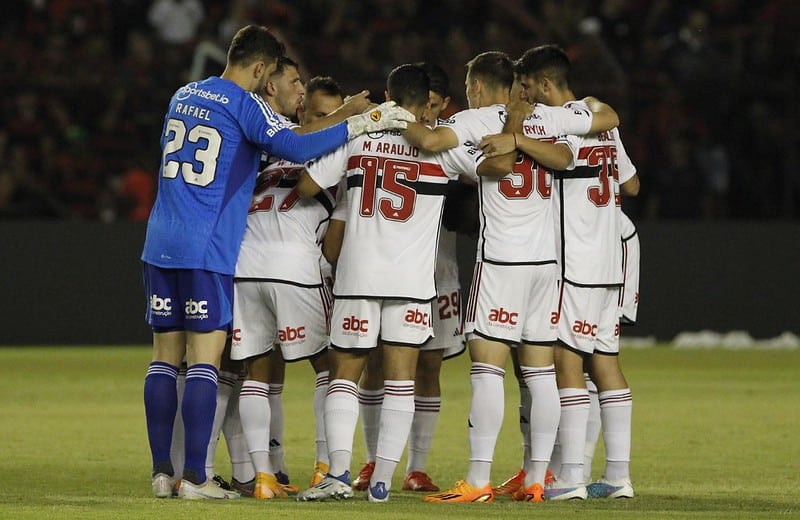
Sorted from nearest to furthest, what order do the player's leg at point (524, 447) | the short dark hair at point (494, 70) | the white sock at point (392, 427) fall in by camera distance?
the white sock at point (392, 427) → the short dark hair at point (494, 70) → the player's leg at point (524, 447)

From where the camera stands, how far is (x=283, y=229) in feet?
26.3

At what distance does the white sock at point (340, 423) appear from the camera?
7594 millimetres

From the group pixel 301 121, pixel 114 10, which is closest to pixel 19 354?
pixel 114 10

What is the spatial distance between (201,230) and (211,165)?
35cm

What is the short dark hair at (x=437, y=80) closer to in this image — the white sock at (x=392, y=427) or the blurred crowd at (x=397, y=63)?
the white sock at (x=392, y=427)

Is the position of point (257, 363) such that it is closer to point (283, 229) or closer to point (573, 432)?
point (283, 229)

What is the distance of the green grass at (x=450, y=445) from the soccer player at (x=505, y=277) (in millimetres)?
424

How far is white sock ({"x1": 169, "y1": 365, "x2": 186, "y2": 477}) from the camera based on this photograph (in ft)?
27.1

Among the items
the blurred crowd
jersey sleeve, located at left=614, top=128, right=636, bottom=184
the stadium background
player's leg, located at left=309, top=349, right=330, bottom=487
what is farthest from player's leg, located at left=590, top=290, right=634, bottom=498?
the blurred crowd

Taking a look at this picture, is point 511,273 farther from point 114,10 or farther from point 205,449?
point 114,10

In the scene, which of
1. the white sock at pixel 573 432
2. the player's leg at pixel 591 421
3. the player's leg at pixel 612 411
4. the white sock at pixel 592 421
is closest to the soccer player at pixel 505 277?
the white sock at pixel 573 432

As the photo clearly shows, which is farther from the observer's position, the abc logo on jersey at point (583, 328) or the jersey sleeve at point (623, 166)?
the jersey sleeve at point (623, 166)

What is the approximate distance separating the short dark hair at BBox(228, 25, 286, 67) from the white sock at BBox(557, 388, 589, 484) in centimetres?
249

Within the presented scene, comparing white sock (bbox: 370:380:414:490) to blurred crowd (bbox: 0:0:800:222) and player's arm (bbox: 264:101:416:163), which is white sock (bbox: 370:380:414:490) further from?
blurred crowd (bbox: 0:0:800:222)
